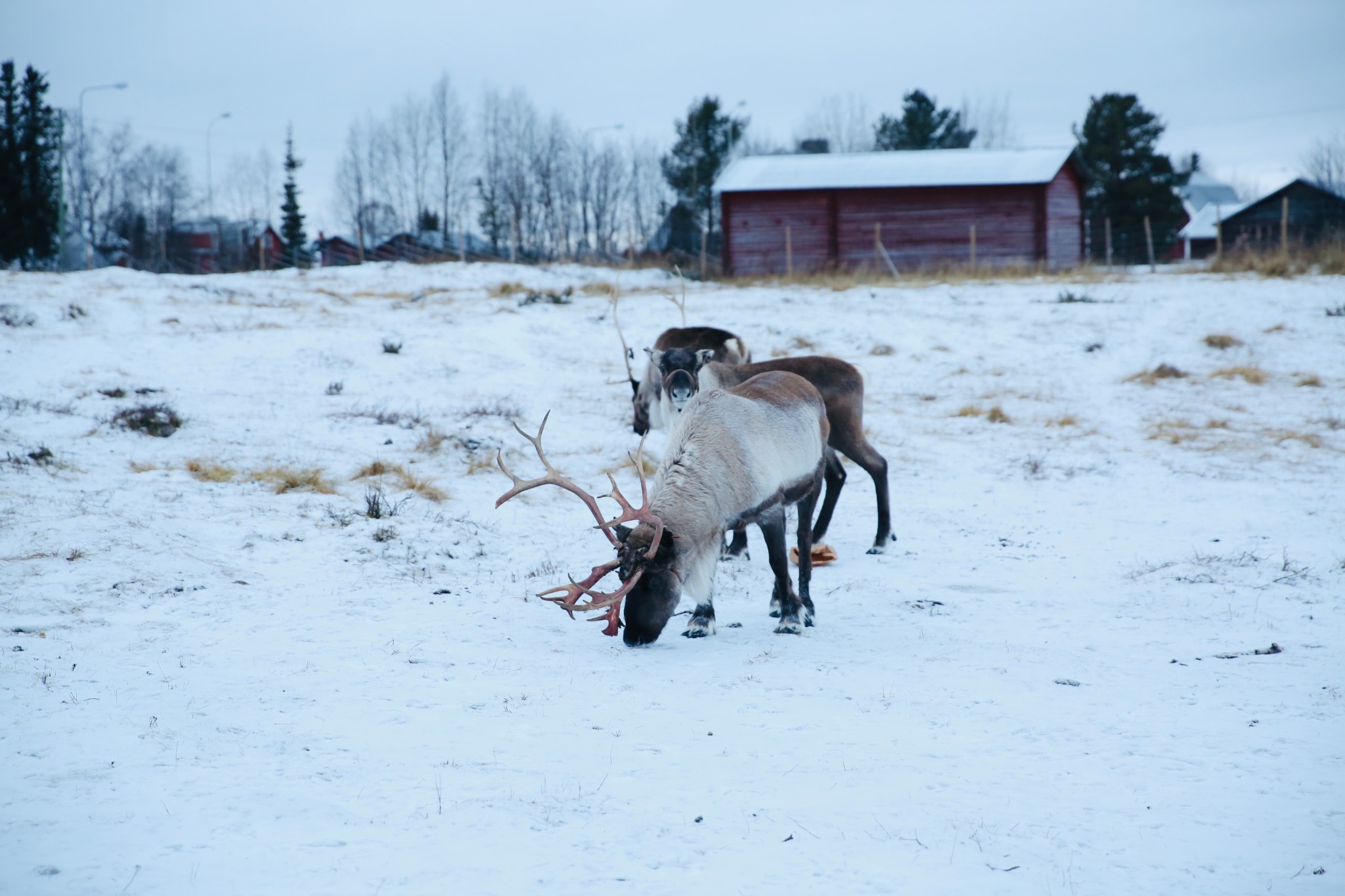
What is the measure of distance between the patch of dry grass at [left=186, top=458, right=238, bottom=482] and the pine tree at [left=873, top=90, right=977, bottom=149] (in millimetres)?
41755

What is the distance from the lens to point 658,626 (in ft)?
16.0

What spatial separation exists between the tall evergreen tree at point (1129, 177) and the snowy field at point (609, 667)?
2938 centimetres

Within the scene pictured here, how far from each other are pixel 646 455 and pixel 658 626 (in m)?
4.74

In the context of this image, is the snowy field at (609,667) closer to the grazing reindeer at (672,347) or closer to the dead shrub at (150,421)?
the dead shrub at (150,421)

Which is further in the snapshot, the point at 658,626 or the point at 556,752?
the point at 658,626

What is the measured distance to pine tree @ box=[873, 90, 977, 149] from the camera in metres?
44.4

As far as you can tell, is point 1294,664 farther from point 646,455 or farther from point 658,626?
point 646,455

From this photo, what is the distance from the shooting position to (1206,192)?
2798 inches

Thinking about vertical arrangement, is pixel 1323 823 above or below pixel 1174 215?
below

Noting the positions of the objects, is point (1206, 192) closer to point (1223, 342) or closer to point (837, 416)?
point (1223, 342)

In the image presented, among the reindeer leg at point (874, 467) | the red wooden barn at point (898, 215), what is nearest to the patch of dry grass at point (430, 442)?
the reindeer leg at point (874, 467)

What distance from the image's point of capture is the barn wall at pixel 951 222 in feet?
86.5

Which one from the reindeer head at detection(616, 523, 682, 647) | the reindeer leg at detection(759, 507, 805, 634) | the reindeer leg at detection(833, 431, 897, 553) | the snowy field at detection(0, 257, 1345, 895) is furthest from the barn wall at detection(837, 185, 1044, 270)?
the reindeer head at detection(616, 523, 682, 647)

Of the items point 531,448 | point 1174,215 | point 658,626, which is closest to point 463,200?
point 1174,215
